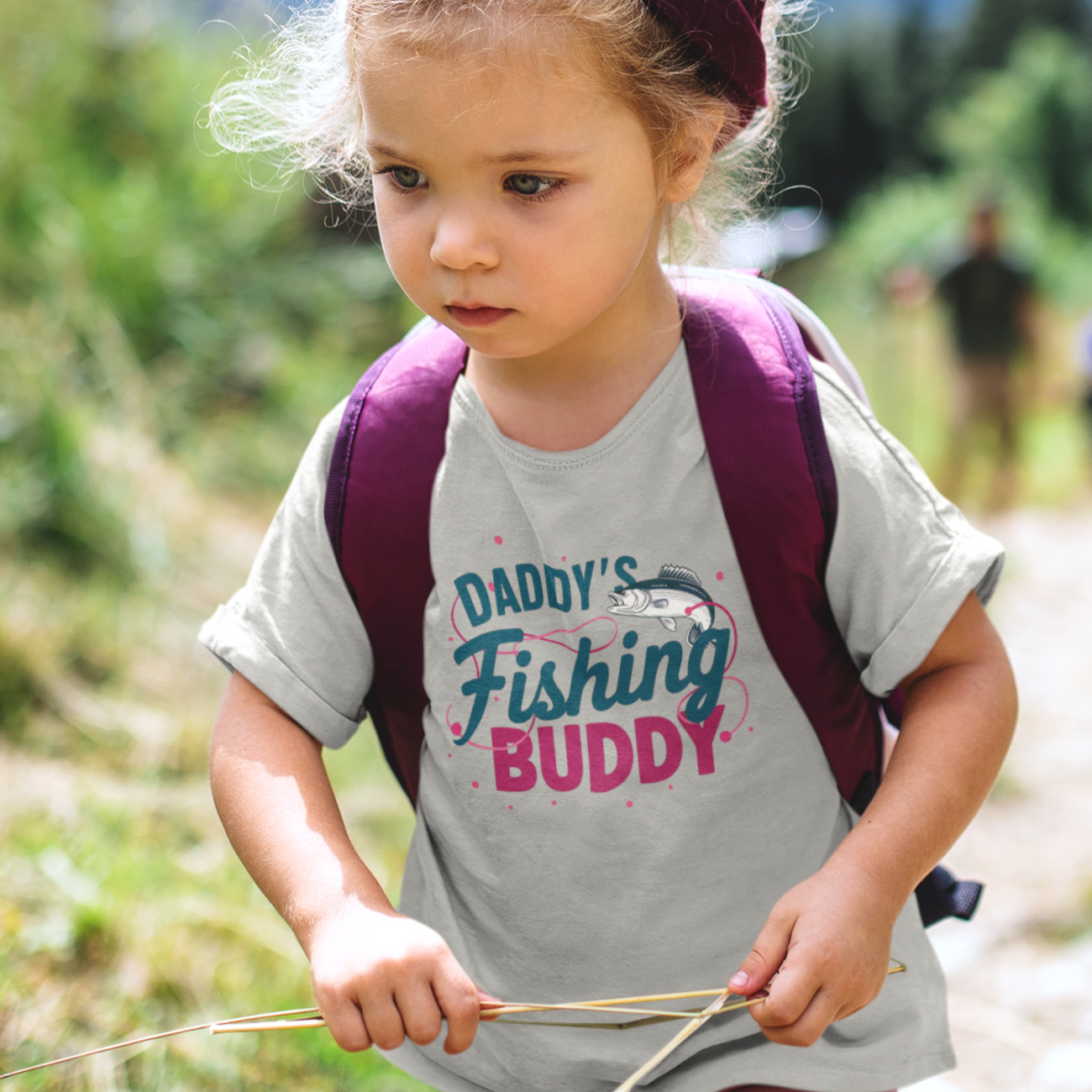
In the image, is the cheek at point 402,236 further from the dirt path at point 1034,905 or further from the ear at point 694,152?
the dirt path at point 1034,905

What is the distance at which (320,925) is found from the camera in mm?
1274

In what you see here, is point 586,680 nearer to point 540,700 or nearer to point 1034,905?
point 540,700

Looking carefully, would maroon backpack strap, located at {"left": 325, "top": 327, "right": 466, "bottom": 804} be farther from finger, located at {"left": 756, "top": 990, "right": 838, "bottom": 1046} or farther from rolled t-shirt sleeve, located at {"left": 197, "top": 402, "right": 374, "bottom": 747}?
finger, located at {"left": 756, "top": 990, "right": 838, "bottom": 1046}

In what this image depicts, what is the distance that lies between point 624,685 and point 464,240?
0.54 m

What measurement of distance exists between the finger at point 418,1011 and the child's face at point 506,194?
26.1 inches

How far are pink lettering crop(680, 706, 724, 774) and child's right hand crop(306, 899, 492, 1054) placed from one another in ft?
1.28

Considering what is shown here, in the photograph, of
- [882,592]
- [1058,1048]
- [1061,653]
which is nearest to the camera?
[882,592]

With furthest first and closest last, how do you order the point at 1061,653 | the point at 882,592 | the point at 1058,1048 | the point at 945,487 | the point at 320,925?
the point at 945,487, the point at 1061,653, the point at 1058,1048, the point at 882,592, the point at 320,925

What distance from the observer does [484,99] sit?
4.00ft

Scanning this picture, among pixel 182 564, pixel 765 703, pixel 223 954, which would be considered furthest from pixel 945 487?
pixel 765 703

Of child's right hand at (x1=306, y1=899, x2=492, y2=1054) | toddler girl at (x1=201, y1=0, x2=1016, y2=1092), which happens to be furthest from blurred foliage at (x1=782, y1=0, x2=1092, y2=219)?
child's right hand at (x1=306, y1=899, x2=492, y2=1054)

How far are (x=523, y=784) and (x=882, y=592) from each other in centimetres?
47

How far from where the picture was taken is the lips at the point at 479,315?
1.32 meters

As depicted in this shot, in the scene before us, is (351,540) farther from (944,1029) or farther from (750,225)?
(944,1029)
